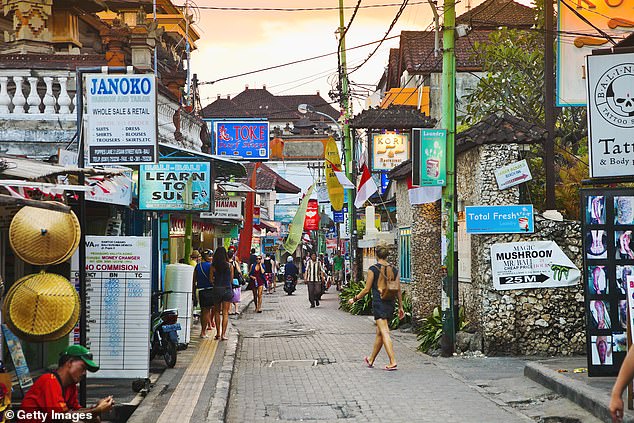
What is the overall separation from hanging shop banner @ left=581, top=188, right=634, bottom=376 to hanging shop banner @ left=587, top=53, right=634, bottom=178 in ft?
1.51

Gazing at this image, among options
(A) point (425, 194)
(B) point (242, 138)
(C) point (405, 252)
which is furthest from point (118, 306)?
(B) point (242, 138)

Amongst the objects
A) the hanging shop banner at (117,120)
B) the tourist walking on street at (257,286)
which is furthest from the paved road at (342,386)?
the tourist walking on street at (257,286)

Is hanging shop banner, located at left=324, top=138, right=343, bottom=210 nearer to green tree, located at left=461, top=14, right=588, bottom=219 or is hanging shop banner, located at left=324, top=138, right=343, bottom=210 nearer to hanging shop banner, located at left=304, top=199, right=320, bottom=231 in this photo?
green tree, located at left=461, top=14, right=588, bottom=219

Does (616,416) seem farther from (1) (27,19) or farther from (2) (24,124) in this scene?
(1) (27,19)

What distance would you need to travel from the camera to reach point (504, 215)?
622 inches

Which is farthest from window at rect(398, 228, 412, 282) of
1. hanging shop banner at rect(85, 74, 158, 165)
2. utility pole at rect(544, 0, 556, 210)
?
hanging shop banner at rect(85, 74, 158, 165)

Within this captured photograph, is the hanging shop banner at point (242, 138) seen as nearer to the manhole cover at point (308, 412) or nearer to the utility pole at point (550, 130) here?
the utility pole at point (550, 130)

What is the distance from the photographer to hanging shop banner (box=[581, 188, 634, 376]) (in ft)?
37.0

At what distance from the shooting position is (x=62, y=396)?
24.7 ft

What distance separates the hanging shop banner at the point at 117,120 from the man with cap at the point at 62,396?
4.15 meters

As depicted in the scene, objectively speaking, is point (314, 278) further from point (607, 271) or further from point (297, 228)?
point (607, 271)

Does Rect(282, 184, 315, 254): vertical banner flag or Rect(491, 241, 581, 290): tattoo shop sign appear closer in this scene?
Rect(491, 241, 581, 290): tattoo shop sign

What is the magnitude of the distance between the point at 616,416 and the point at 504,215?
33.0ft

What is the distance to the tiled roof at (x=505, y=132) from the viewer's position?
1608 centimetres
